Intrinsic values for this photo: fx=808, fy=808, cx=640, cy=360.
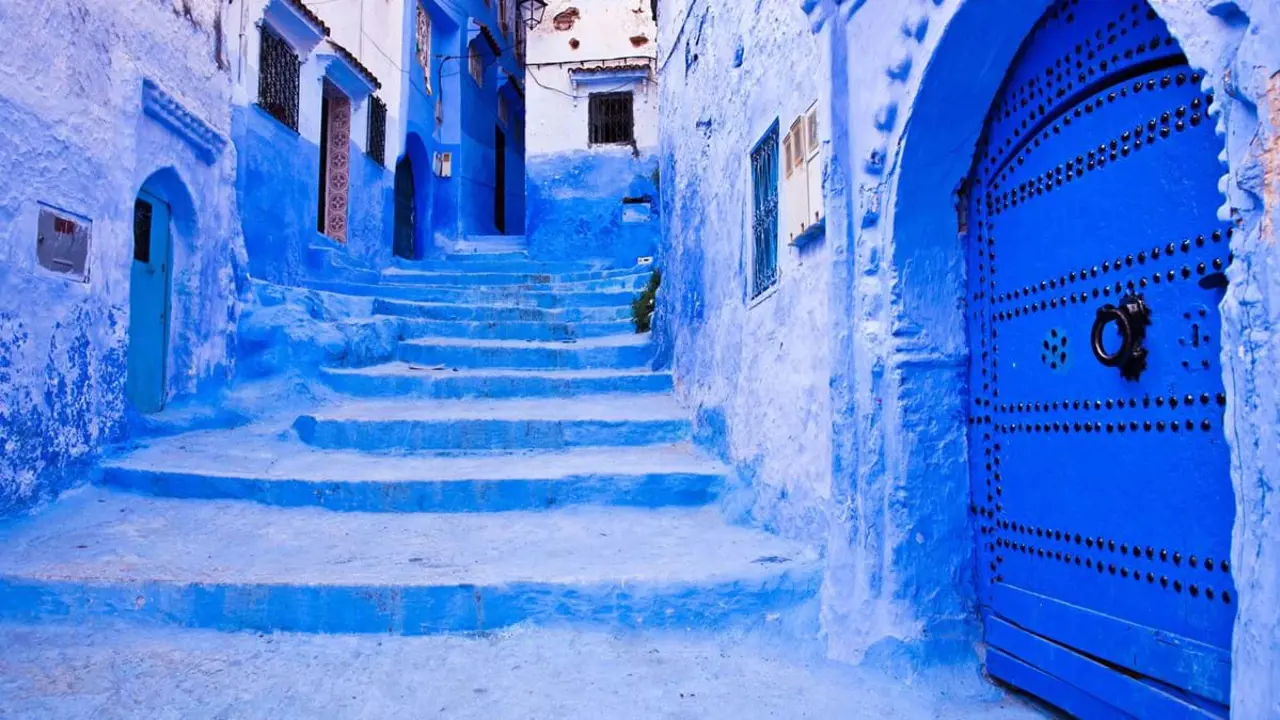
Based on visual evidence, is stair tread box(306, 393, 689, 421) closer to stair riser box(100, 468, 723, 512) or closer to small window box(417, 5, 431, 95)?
stair riser box(100, 468, 723, 512)

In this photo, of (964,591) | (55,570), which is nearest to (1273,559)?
(964,591)

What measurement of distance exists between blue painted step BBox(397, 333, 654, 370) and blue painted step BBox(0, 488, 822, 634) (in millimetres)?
3447

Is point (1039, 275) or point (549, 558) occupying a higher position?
point (1039, 275)

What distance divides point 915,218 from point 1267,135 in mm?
1380

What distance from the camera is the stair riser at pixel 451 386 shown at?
6.44 meters

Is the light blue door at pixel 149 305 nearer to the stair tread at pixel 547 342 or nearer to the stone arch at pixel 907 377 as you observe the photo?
the stair tread at pixel 547 342

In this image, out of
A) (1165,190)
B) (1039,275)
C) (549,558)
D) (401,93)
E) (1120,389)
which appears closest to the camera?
(1165,190)

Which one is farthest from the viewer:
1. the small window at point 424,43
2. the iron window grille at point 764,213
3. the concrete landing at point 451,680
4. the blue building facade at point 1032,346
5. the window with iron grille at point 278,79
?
the small window at point 424,43

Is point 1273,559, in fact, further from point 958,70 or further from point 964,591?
point 958,70

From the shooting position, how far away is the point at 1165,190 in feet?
6.70

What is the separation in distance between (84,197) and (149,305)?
1.32 metres

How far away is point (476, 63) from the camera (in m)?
17.4

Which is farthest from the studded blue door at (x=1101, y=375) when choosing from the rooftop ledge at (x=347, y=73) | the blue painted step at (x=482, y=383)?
the rooftop ledge at (x=347, y=73)

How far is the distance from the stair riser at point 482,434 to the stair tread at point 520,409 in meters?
0.06
